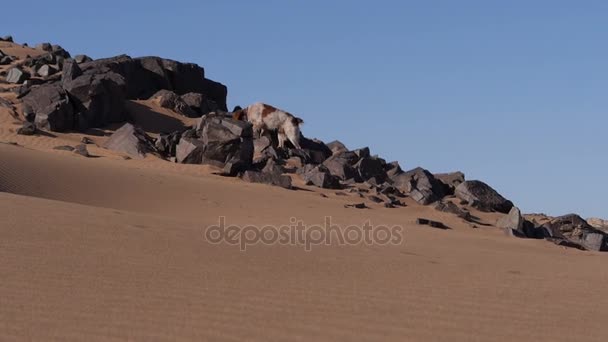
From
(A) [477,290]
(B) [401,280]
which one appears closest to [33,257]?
(B) [401,280]

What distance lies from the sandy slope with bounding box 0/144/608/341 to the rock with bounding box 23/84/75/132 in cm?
1164

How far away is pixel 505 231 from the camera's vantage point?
17078mm

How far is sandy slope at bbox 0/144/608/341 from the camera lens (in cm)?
548

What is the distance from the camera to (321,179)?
20250 millimetres

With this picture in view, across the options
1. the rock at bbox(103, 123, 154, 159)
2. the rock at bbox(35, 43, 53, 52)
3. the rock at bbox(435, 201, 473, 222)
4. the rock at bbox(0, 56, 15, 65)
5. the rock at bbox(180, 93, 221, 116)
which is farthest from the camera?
the rock at bbox(35, 43, 53, 52)

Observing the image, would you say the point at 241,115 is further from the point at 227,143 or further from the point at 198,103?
the point at 227,143

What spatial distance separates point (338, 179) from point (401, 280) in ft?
43.4

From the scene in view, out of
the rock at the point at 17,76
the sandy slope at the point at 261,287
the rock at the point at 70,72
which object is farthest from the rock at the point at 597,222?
the rock at the point at 17,76

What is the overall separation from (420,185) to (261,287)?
1453cm

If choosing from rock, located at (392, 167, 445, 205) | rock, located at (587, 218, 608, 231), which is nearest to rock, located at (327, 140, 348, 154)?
rock, located at (392, 167, 445, 205)

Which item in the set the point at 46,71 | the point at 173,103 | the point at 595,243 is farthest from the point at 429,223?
the point at 46,71

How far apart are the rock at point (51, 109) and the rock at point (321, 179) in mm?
7024

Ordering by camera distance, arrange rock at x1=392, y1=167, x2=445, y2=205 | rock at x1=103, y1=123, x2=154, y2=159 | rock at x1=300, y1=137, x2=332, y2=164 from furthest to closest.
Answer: rock at x1=300, y1=137, x2=332, y2=164 < rock at x1=103, y1=123, x2=154, y2=159 < rock at x1=392, y1=167, x2=445, y2=205

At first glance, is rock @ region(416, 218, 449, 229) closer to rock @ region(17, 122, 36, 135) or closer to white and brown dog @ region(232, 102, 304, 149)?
white and brown dog @ region(232, 102, 304, 149)
